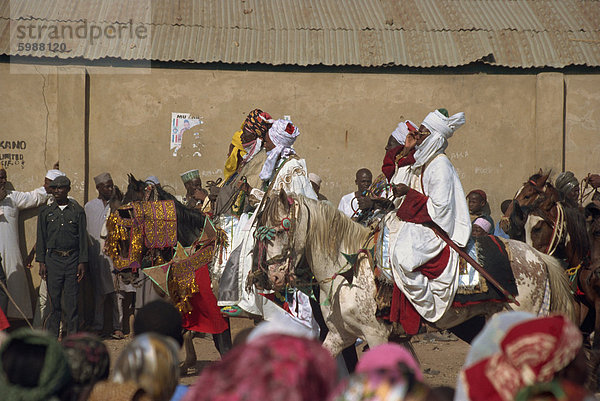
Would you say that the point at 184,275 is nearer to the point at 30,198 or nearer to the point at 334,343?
the point at 334,343

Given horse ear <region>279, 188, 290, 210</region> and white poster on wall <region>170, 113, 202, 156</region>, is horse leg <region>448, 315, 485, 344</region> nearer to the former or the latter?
horse ear <region>279, 188, 290, 210</region>

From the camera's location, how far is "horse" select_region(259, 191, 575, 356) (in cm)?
634

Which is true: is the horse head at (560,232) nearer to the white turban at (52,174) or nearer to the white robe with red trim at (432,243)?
the white robe with red trim at (432,243)

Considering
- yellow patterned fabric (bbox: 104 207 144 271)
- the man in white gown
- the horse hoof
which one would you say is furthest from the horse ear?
the man in white gown

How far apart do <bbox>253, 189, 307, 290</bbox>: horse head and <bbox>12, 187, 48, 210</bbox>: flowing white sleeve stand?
626 cm

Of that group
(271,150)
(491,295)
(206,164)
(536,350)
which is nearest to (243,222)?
(271,150)

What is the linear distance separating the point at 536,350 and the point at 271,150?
18.9 ft

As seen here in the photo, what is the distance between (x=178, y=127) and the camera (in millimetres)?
11977

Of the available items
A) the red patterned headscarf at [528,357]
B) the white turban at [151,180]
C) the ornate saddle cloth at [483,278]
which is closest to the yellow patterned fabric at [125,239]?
the white turban at [151,180]

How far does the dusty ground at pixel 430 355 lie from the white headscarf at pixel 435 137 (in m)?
2.93

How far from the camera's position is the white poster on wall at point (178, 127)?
39.3ft

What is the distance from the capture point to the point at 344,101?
1215 centimetres

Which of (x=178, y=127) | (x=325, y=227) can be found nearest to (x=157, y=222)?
(x=325, y=227)

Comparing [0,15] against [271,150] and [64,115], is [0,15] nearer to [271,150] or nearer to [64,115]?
[64,115]
